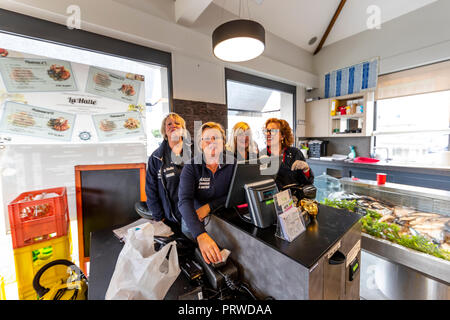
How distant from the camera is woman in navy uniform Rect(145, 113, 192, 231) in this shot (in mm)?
1632

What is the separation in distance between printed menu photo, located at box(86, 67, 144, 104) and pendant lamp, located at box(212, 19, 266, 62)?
1112 millimetres

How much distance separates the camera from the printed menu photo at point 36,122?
5.41 feet

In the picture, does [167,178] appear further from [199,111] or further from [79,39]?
[79,39]

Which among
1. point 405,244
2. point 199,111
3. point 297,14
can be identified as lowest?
point 405,244

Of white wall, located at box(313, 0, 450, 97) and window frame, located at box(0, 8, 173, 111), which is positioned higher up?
white wall, located at box(313, 0, 450, 97)

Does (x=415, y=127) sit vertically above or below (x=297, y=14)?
below

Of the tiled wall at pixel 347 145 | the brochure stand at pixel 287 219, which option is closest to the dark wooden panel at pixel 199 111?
the brochure stand at pixel 287 219

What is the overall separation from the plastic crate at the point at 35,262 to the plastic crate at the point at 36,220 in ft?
0.15

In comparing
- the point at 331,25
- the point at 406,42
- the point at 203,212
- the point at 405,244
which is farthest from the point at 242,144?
the point at 331,25

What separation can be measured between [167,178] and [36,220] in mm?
983

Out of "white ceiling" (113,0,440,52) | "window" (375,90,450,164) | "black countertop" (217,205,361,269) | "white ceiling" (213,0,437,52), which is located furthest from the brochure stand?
"window" (375,90,450,164)

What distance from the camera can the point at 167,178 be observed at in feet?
5.41

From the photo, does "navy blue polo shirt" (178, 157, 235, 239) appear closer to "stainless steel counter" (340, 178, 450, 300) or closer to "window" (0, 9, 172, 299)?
"stainless steel counter" (340, 178, 450, 300)
